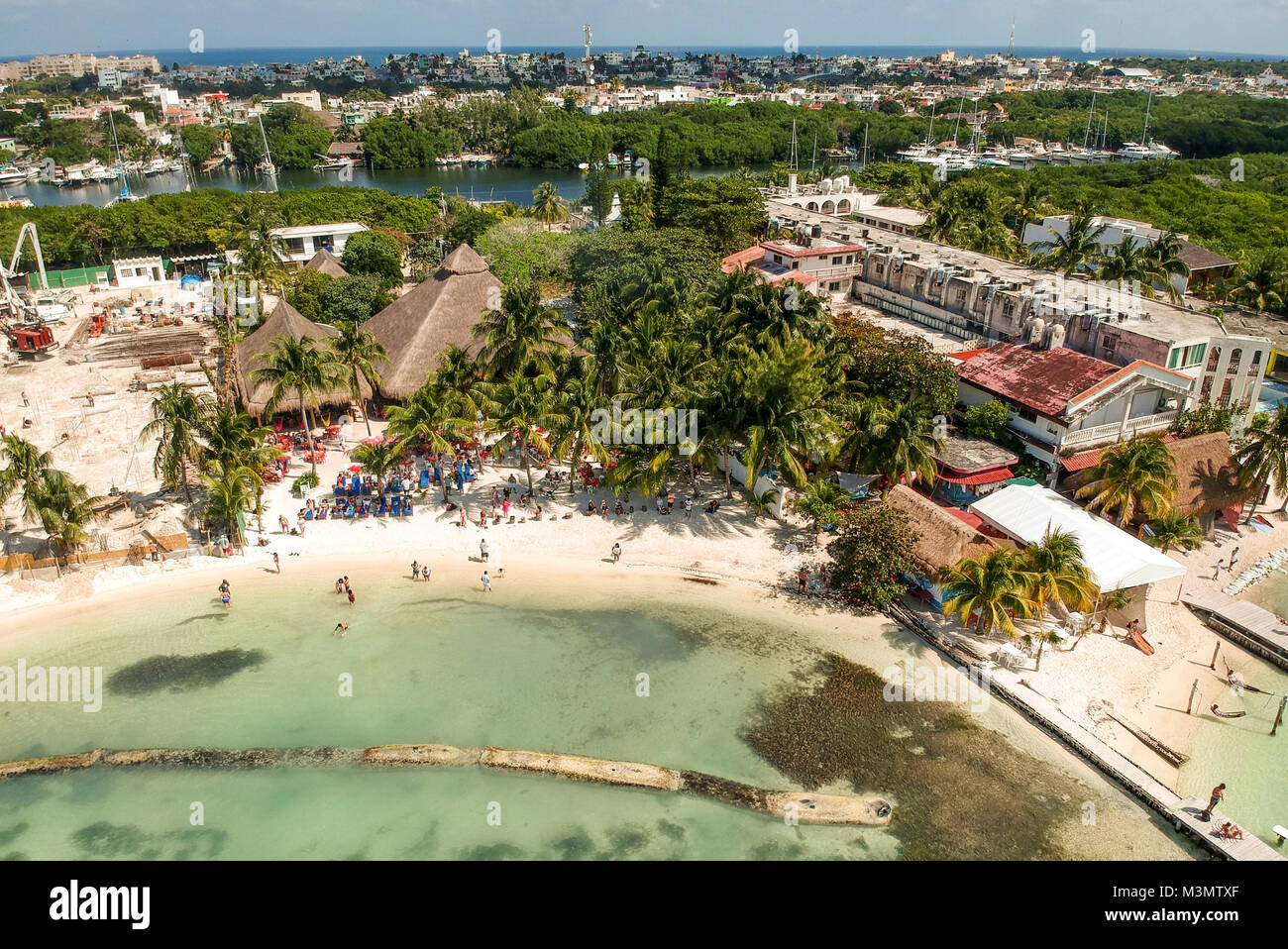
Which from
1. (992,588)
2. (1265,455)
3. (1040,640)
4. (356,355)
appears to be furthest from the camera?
(356,355)

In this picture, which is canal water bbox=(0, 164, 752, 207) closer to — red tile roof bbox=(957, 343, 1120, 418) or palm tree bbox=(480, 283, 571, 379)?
palm tree bbox=(480, 283, 571, 379)

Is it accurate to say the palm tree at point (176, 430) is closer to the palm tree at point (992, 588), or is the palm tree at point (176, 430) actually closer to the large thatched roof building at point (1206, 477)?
the palm tree at point (992, 588)

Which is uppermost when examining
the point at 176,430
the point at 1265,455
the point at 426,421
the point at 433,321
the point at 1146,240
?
the point at 1146,240

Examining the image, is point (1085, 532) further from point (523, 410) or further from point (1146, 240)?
point (1146, 240)

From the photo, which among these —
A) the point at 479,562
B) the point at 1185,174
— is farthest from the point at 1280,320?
the point at 1185,174

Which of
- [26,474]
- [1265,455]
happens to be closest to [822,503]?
[1265,455]

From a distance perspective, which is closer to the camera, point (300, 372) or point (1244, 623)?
point (1244, 623)

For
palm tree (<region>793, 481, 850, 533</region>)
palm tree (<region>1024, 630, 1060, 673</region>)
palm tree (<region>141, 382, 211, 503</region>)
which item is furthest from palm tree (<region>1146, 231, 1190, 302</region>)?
palm tree (<region>141, 382, 211, 503</region>)

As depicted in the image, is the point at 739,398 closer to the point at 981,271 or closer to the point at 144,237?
the point at 981,271
